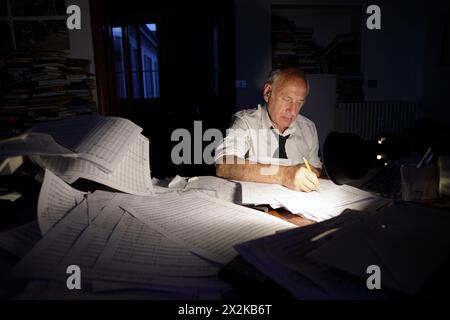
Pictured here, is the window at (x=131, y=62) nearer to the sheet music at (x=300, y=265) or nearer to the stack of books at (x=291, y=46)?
the stack of books at (x=291, y=46)

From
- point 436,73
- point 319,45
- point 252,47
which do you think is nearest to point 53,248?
point 252,47

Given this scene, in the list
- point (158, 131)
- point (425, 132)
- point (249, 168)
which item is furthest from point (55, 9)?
point (425, 132)

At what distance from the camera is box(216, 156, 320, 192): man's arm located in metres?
1.03

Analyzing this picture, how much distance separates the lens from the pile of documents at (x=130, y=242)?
1.58ft

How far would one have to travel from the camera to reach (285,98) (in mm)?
1634

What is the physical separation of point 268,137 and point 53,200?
127 centimetres

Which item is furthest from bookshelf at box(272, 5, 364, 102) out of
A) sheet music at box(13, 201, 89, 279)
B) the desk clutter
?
sheet music at box(13, 201, 89, 279)

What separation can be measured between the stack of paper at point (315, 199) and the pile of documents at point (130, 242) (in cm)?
12

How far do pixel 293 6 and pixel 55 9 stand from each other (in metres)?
2.62

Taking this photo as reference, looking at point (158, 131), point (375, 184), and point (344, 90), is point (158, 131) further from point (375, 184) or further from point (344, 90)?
point (344, 90)

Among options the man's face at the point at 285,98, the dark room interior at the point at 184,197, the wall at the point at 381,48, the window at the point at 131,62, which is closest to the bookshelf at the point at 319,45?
the wall at the point at 381,48

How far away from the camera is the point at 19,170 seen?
0.86 meters

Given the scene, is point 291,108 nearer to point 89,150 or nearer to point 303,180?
point 303,180

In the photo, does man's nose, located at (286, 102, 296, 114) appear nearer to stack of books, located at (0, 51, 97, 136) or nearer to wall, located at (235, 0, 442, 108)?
stack of books, located at (0, 51, 97, 136)
